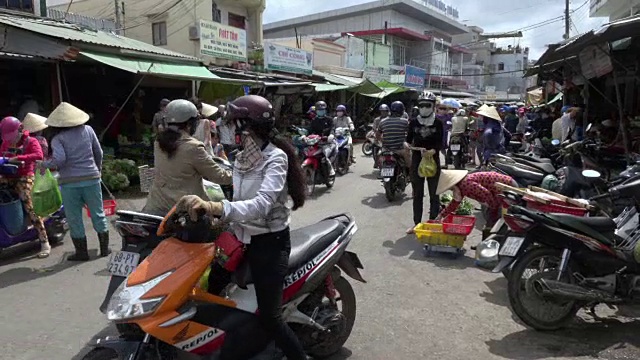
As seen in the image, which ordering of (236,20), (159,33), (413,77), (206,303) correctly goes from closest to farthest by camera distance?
(206,303) < (159,33) < (236,20) < (413,77)

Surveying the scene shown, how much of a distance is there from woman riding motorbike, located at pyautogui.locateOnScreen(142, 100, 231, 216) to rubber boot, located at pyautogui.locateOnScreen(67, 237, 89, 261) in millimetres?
2076

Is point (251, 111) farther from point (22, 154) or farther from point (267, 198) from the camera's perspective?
point (22, 154)

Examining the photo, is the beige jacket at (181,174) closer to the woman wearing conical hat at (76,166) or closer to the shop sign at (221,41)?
the woman wearing conical hat at (76,166)

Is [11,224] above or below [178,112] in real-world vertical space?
below

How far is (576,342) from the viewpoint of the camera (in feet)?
11.5

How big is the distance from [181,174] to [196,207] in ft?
4.37

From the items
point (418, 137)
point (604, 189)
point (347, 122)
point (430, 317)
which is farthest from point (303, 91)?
point (430, 317)

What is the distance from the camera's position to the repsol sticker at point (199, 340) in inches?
97.3

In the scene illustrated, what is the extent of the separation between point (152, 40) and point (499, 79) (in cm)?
4898

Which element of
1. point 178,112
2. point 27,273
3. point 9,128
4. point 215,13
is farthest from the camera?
point 215,13

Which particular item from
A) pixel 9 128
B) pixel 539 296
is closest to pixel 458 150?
pixel 539 296

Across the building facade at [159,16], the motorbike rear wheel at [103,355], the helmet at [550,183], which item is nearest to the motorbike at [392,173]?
the helmet at [550,183]

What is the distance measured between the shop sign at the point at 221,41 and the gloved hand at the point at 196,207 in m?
12.8

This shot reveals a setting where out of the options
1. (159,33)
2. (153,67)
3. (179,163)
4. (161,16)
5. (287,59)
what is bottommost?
(179,163)
